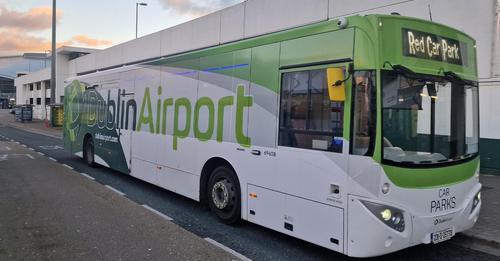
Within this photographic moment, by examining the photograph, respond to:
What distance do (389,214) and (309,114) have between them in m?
A: 1.47

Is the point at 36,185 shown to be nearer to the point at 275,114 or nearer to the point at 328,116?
the point at 275,114

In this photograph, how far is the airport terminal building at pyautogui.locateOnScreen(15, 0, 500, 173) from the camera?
10.9 meters

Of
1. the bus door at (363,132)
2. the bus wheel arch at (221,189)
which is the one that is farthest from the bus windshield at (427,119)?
the bus wheel arch at (221,189)

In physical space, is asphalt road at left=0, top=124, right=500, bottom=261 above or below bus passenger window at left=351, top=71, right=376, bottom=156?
below

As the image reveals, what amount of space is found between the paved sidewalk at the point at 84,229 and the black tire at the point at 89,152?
2.78 metres

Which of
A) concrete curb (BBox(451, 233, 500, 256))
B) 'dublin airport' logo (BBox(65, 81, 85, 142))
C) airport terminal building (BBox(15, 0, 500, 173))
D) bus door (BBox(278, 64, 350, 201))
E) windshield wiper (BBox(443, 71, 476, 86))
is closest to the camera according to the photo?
bus door (BBox(278, 64, 350, 201))

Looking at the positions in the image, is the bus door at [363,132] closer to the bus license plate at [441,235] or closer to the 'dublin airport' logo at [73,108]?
the bus license plate at [441,235]

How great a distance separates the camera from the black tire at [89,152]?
A: 12.9 metres

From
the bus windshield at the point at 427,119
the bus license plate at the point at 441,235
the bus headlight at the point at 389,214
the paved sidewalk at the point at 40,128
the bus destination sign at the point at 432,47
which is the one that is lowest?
the bus license plate at the point at 441,235

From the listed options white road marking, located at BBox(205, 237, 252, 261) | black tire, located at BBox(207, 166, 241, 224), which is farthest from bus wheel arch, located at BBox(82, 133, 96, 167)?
white road marking, located at BBox(205, 237, 252, 261)

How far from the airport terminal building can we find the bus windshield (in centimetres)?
118

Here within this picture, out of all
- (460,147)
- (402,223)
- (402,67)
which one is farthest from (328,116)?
(460,147)

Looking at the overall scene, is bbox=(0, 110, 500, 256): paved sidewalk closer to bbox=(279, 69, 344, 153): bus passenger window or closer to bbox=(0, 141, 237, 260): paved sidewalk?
bbox=(279, 69, 344, 153): bus passenger window

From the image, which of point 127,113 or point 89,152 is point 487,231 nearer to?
point 127,113
